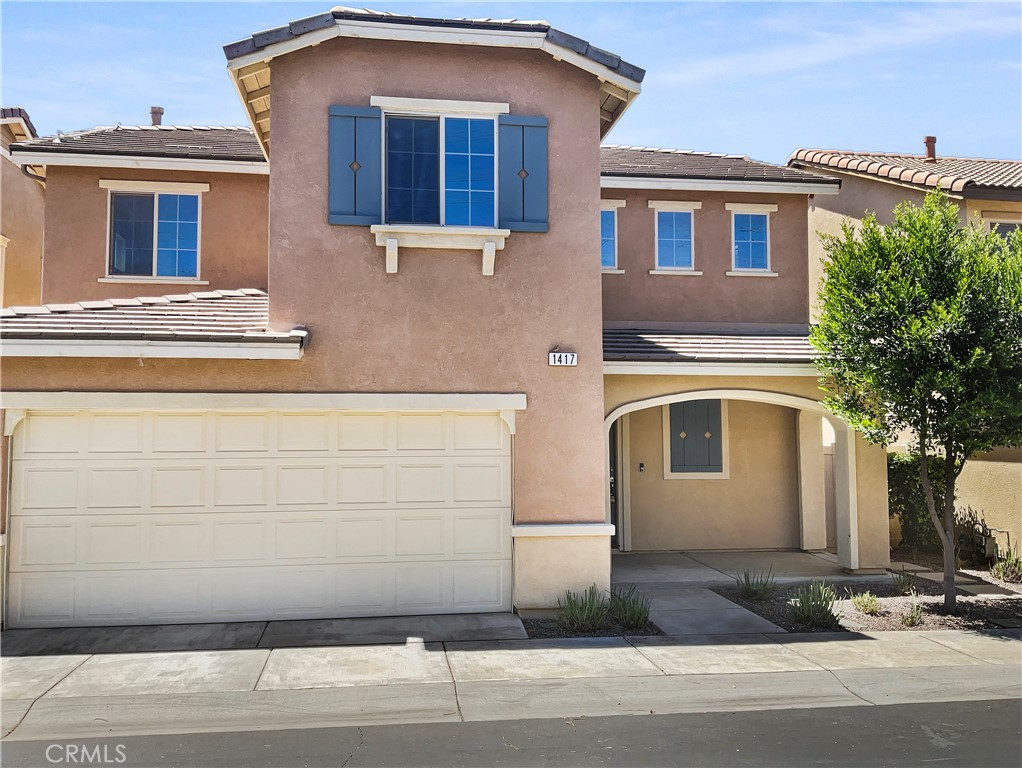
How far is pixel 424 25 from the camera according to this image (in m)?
9.45

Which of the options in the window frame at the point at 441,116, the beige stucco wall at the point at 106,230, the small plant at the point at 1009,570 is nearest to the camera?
the window frame at the point at 441,116

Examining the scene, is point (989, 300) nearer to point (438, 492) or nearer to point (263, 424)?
point (438, 492)

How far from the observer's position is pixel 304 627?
8977 mm

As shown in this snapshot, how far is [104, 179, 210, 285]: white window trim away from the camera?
1270cm

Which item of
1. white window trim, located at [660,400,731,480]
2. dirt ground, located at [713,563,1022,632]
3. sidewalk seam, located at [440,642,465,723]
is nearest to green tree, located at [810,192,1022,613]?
dirt ground, located at [713,563,1022,632]

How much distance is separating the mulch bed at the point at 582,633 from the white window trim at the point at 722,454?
492cm

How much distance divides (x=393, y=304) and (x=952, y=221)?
6.55 m

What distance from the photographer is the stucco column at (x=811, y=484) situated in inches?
552

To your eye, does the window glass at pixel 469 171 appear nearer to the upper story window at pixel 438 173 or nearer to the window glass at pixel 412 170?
the upper story window at pixel 438 173

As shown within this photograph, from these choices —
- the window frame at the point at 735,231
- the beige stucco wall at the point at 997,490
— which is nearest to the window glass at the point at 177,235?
the window frame at the point at 735,231

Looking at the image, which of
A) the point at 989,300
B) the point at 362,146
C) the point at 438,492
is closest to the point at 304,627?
the point at 438,492

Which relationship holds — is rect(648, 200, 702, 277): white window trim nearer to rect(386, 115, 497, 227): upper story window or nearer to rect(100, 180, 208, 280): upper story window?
rect(386, 115, 497, 227): upper story window

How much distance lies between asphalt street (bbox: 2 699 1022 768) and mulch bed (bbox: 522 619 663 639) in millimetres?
2334

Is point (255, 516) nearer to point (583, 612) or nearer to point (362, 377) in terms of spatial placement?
point (362, 377)
